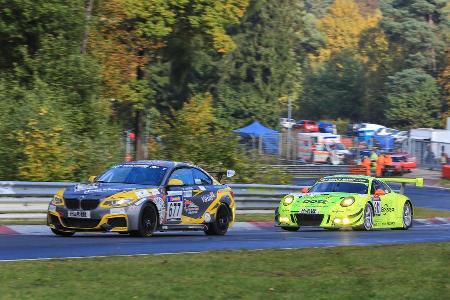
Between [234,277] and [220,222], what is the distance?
8.66 m

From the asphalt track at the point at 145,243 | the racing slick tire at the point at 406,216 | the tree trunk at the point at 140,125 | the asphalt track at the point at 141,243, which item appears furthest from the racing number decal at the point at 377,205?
the tree trunk at the point at 140,125

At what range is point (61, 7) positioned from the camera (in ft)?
107

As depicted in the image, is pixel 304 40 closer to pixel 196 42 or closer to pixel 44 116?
pixel 196 42

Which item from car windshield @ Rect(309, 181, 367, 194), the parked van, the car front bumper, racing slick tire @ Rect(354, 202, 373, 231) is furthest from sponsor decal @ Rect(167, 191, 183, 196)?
the parked van

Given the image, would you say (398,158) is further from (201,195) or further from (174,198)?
(174,198)

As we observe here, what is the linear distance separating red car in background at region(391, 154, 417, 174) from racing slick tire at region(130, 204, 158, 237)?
42.0 m

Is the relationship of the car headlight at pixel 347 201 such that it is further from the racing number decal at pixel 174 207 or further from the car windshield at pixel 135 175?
the car windshield at pixel 135 175

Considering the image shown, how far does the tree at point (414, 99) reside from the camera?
92425mm

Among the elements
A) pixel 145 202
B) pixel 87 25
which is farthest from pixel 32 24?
pixel 145 202

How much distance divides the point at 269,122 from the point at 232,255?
71355mm

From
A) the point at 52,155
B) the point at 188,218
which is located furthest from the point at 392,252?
the point at 52,155

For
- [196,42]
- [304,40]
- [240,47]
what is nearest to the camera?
[196,42]

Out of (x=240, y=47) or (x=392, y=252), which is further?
(x=240, y=47)

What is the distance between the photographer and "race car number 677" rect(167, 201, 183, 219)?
17.8 m
